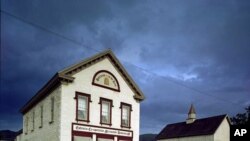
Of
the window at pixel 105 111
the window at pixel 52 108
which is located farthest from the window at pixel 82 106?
the window at pixel 52 108

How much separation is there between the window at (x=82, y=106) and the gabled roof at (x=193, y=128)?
41.0 m

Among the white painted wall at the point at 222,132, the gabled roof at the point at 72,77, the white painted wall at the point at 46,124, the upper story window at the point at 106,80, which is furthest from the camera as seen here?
the white painted wall at the point at 222,132

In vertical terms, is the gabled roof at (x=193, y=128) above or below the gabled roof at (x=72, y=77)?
below

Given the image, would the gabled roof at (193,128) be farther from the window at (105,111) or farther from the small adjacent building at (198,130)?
the window at (105,111)

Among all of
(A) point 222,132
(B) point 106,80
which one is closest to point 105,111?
(B) point 106,80

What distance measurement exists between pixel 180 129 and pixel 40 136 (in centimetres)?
5022

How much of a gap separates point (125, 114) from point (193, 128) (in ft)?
140

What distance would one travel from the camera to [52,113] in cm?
2939

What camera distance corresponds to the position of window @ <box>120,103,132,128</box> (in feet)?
108

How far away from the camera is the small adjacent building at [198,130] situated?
66.0 m

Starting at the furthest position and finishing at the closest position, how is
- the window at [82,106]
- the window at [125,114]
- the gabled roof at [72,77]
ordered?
1. the window at [125,114]
2. the window at [82,106]
3. the gabled roof at [72,77]

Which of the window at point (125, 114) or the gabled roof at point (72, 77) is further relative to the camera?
the window at point (125, 114)

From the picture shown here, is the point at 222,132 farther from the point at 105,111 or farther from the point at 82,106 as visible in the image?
the point at 82,106

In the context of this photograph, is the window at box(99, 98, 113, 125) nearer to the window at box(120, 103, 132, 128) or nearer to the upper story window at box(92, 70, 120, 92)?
the upper story window at box(92, 70, 120, 92)
